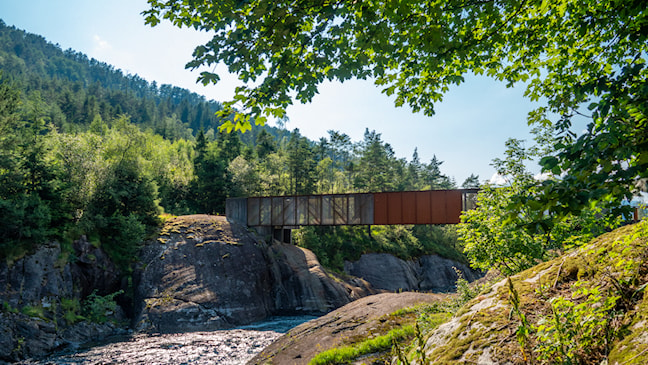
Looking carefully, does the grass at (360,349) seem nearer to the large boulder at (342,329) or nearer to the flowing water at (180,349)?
the large boulder at (342,329)

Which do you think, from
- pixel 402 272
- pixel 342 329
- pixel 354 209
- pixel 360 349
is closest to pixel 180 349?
pixel 342 329

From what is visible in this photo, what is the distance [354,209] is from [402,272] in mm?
21033

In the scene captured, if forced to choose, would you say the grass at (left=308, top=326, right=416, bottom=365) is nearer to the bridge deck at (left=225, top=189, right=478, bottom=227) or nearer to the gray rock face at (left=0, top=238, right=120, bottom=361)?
the gray rock face at (left=0, top=238, right=120, bottom=361)

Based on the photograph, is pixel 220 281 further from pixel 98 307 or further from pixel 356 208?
pixel 356 208

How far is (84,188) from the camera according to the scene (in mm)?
25250

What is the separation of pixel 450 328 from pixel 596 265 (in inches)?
70.5

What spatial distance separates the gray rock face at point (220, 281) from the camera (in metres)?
22.4

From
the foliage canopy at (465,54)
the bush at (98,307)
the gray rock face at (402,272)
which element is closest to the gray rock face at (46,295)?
the bush at (98,307)

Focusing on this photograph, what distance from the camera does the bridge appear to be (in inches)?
965

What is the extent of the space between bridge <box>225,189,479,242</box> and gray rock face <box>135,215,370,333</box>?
6.38ft

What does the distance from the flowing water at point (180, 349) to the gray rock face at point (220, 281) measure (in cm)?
214

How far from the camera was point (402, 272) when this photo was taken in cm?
4506

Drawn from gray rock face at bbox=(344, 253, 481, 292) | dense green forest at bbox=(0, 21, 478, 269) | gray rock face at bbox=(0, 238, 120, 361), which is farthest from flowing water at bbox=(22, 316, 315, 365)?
gray rock face at bbox=(344, 253, 481, 292)

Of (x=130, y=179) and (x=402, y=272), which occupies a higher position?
(x=130, y=179)
